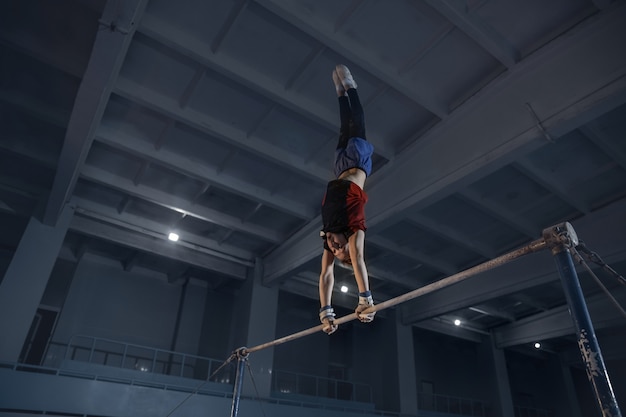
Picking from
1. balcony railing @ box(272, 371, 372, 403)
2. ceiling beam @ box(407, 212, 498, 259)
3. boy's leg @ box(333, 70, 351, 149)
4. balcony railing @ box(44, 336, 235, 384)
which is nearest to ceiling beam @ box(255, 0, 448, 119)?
boy's leg @ box(333, 70, 351, 149)

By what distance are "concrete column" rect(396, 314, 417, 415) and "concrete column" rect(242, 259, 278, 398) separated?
438 centimetres

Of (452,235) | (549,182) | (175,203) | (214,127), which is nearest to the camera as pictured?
(214,127)

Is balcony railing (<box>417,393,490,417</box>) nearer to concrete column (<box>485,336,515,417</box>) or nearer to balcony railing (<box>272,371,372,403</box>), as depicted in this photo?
concrete column (<box>485,336,515,417</box>)

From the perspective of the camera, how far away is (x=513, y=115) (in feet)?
20.1

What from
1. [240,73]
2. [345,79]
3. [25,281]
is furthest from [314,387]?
[345,79]

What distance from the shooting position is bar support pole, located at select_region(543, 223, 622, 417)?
221 cm

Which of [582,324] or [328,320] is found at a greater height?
[328,320]

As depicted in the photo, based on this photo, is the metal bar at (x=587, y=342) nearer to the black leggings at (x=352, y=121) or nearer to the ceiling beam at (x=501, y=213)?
the black leggings at (x=352, y=121)

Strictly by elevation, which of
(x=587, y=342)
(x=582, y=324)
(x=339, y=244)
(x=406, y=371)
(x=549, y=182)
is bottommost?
(x=587, y=342)

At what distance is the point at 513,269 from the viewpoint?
34.0 ft

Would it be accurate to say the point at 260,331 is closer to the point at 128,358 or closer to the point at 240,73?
the point at 128,358

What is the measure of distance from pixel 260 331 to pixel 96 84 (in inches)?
292

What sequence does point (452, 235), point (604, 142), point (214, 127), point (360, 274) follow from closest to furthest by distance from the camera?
point (360, 274) → point (604, 142) → point (214, 127) → point (452, 235)

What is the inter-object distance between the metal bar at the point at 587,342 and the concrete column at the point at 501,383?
1460cm
